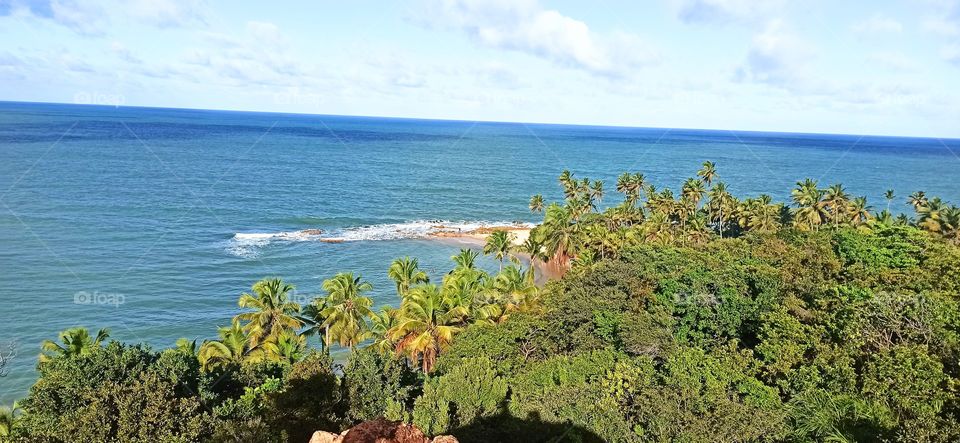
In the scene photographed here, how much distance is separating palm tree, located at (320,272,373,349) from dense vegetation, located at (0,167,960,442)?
109 millimetres

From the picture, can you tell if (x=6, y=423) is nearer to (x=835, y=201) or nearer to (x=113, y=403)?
(x=113, y=403)

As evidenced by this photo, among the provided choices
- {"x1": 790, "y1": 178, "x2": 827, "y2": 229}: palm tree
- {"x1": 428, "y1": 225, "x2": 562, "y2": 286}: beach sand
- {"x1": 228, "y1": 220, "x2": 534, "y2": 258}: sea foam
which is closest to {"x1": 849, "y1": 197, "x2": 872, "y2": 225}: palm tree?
{"x1": 790, "y1": 178, "x2": 827, "y2": 229}: palm tree

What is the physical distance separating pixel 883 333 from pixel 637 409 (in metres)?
12.1

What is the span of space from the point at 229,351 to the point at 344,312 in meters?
7.50

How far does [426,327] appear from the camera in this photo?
38062mm

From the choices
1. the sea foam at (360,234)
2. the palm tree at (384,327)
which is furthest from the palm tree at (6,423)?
the sea foam at (360,234)

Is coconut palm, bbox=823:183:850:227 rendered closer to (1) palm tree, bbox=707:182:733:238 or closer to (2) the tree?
(1) palm tree, bbox=707:182:733:238

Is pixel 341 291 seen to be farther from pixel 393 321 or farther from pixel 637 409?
pixel 637 409

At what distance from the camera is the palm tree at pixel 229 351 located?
36250mm

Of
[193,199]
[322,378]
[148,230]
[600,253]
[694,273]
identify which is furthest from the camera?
[193,199]

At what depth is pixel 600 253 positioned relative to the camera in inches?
2532

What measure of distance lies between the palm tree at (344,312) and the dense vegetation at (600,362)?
0.11 metres

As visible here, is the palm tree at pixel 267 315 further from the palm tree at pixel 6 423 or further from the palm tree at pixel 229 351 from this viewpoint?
the palm tree at pixel 6 423

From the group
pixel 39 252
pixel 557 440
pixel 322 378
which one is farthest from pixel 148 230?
pixel 557 440
